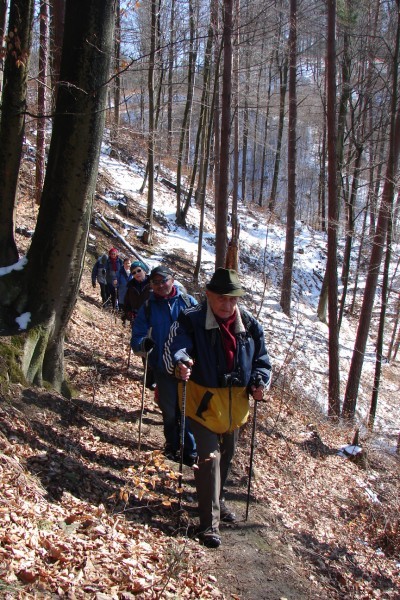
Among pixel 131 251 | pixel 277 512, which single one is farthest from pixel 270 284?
pixel 277 512

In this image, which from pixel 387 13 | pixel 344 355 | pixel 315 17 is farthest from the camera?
pixel 344 355

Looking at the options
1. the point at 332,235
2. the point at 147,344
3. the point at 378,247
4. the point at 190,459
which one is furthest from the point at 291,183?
the point at 190,459

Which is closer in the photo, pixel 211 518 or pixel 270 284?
pixel 211 518

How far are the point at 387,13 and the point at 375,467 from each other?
14.2 m

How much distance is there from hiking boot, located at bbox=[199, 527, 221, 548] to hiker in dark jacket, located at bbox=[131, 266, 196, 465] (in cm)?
126

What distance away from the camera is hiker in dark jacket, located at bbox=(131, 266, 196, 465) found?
555 centimetres

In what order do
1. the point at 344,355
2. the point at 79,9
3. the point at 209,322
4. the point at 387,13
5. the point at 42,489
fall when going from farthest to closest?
the point at 344,355
the point at 387,13
the point at 79,9
the point at 209,322
the point at 42,489

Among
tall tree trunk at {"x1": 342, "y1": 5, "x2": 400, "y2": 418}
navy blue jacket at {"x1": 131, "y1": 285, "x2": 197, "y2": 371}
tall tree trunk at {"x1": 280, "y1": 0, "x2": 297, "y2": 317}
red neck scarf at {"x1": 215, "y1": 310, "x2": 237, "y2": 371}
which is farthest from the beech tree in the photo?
tall tree trunk at {"x1": 280, "y1": 0, "x2": 297, "y2": 317}

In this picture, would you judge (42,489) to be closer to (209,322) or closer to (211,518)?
(211,518)

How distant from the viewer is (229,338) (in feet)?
14.3

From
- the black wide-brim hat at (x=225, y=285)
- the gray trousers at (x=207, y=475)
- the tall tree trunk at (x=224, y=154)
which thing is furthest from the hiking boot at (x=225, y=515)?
the tall tree trunk at (x=224, y=154)

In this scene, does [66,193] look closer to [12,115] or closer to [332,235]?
[12,115]

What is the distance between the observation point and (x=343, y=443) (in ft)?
33.6

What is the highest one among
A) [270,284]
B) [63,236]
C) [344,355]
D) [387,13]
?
[387,13]
